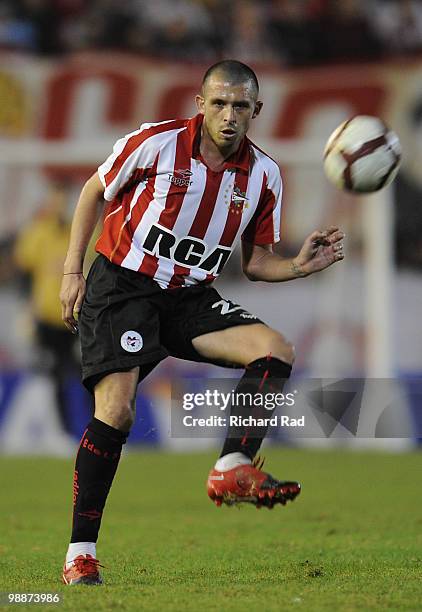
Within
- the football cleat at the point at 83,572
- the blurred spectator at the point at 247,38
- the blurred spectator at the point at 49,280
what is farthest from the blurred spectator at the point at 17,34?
the football cleat at the point at 83,572

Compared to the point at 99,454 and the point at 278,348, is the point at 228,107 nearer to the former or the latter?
the point at 278,348

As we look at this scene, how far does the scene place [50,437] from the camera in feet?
39.1

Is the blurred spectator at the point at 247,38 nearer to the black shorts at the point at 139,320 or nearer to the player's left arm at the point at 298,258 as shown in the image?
the player's left arm at the point at 298,258

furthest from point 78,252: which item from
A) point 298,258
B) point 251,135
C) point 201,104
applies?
point 251,135

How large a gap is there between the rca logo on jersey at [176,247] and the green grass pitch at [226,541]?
1.09 m

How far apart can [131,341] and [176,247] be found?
0.45 meters

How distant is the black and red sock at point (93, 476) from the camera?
14.6 ft

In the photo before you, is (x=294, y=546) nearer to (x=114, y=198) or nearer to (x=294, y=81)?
(x=114, y=198)

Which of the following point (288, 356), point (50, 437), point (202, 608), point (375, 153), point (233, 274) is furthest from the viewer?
point (233, 274)

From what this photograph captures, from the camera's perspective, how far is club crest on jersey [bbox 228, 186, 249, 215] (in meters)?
4.73

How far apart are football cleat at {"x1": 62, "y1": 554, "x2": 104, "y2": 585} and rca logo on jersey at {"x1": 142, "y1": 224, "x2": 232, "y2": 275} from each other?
1.26 meters

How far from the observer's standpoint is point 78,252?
15.3 ft

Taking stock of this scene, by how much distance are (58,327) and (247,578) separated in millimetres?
8272

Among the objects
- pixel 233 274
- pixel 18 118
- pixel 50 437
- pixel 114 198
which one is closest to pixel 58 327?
pixel 50 437
